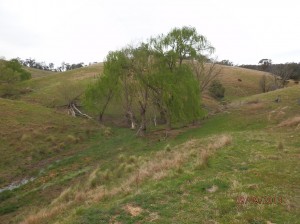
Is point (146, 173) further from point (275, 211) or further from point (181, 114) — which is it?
point (181, 114)

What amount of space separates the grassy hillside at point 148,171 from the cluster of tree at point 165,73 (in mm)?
2849

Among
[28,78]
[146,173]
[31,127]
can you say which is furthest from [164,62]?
[28,78]

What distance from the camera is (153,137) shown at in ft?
118

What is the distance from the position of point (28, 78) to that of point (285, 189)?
76.8 meters

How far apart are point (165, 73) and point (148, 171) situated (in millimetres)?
22237

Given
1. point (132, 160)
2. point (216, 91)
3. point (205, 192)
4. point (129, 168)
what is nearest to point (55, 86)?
point (216, 91)

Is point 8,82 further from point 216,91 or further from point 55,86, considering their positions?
point 216,91

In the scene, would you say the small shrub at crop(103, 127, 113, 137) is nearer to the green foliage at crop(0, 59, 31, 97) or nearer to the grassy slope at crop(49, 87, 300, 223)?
the grassy slope at crop(49, 87, 300, 223)

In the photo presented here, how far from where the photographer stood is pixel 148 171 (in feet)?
54.9

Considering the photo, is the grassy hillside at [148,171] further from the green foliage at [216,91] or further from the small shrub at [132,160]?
the green foliage at [216,91]

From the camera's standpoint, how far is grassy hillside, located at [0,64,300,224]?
10484mm

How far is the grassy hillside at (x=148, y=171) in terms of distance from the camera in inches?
413

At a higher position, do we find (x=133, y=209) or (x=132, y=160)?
(x=133, y=209)

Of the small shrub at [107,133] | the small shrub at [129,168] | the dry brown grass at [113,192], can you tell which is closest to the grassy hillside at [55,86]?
the small shrub at [107,133]
